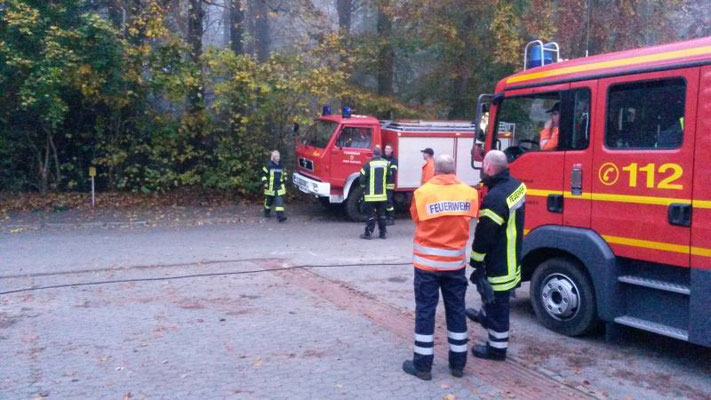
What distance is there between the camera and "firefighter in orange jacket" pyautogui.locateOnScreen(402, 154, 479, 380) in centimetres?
556

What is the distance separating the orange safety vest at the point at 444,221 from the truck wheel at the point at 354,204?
10.7m

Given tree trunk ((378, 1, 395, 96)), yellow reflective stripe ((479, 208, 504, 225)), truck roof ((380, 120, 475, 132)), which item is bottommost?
yellow reflective stripe ((479, 208, 504, 225))

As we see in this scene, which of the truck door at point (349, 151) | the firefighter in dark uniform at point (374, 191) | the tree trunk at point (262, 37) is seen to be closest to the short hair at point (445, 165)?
the firefighter in dark uniform at point (374, 191)

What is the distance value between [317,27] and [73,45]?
685 cm

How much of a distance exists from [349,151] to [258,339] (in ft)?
32.4

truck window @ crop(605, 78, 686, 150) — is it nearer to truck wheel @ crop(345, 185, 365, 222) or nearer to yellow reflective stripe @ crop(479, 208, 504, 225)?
yellow reflective stripe @ crop(479, 208, 504, 225)

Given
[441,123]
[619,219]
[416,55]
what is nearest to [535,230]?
[619,219]

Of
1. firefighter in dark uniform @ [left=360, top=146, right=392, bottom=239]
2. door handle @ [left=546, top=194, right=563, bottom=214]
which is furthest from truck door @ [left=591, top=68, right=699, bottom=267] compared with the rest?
firefighter in dark uniform @ [left=360, top=146, right=392, bottom=239]

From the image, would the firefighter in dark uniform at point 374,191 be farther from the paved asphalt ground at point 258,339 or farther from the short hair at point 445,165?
the short hair at point 445,165

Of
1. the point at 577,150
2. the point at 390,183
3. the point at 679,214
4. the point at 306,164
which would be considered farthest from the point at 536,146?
the point at 306,164

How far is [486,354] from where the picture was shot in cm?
625

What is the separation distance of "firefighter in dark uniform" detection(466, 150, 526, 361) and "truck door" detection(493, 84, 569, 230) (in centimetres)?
105

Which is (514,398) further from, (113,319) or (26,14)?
(26,14)

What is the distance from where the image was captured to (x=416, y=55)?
23.3 m
